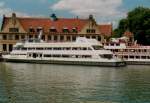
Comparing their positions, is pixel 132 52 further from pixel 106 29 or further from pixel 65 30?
pixel 106 29

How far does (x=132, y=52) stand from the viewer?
95312 mm

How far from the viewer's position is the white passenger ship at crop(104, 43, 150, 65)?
9294 centimetres

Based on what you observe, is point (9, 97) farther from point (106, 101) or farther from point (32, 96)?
point (106, 101)

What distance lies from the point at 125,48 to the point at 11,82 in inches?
2010

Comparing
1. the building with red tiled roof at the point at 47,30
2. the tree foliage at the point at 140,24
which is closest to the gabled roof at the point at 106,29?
the tree foliage at the point at 140,24

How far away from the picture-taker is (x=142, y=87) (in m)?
45.0

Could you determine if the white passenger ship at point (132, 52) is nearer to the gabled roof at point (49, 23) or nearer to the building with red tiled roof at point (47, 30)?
the building with red tiled roof at point (47, 30)

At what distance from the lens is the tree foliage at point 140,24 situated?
116 metres

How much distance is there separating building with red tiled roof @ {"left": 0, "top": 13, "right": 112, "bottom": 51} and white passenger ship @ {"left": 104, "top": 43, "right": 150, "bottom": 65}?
14533 millimetres

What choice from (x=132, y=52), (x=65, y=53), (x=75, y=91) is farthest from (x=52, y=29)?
(x=75, y=91)

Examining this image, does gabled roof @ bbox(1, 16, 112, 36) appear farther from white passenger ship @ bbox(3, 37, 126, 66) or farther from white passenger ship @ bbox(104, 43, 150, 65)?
white passenger ship @ bbox(3, 37, 126, 66)

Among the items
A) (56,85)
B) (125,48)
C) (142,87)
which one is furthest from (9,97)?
(125,48)

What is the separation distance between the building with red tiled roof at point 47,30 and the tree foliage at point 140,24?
814 cm

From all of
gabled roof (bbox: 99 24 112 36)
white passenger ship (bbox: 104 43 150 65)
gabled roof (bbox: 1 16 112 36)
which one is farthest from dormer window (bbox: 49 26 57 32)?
white passenger ship (bbox: 104 43 150 65)
